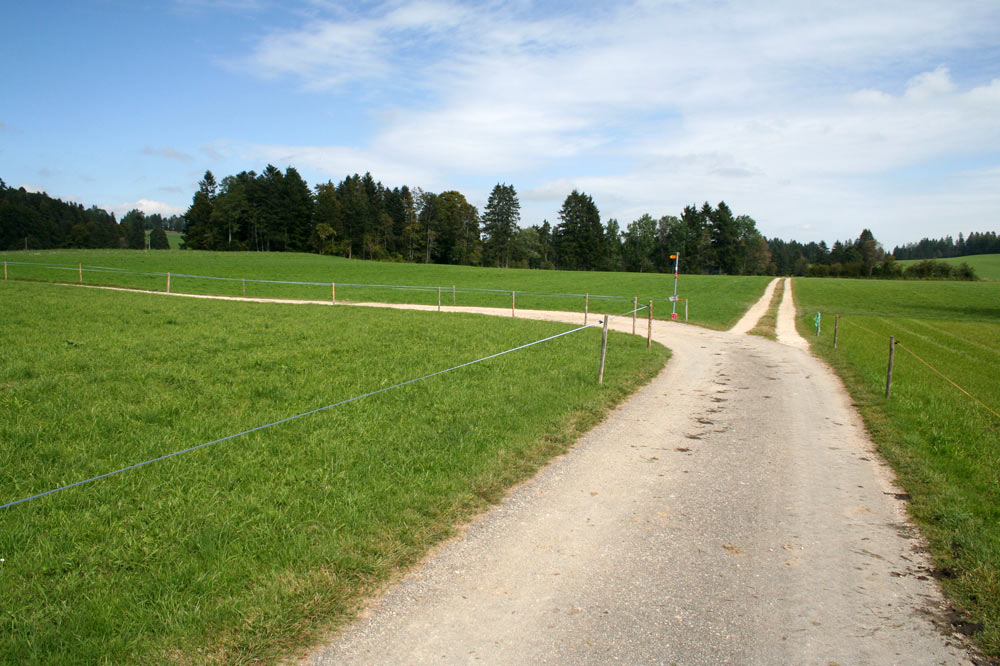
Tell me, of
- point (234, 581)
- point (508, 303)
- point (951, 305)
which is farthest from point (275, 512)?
point (951, 305)

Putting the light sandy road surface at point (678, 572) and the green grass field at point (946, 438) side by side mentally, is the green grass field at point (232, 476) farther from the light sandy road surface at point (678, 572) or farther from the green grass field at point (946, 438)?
the green grass field at point (946, 438)

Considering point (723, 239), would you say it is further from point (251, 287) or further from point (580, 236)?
point (251, 287)

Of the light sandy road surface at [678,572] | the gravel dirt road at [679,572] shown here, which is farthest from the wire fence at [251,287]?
the light sandy road surface at [678,572]

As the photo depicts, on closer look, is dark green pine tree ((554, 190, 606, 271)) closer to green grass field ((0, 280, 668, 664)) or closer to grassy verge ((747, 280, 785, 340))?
grassy verge ((747, 280, 785, 340))

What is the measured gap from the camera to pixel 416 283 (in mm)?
51594

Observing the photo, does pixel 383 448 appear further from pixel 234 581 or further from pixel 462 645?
pixel 462 645

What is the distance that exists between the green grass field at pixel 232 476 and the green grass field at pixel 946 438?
3.69 metres

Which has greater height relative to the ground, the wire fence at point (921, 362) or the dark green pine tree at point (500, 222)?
the dark green pine tree at point (500, 222)

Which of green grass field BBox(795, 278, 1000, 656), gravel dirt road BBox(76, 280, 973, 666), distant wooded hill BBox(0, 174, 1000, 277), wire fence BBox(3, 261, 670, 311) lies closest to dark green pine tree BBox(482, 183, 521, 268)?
distant wooded hill BBox(0, 174, 1000, 277)

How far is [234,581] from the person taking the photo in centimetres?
382

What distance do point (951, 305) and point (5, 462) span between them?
178ft

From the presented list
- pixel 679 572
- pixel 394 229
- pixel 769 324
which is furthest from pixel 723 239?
pixel 679 572

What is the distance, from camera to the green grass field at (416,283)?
35000 mm

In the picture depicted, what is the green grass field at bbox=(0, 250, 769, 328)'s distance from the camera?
35.0m
